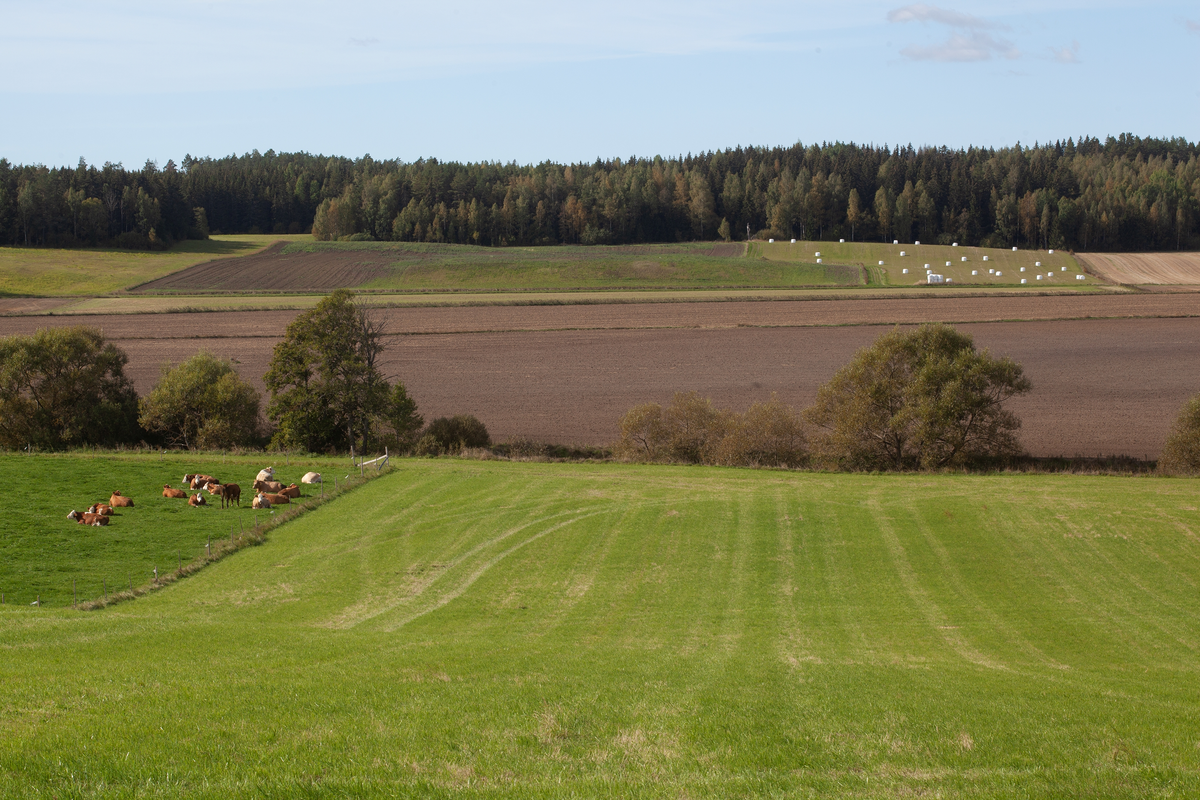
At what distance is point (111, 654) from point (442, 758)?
898 cm

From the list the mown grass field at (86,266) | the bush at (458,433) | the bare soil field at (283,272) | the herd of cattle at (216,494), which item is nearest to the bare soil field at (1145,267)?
the bare soil field at (283,272)

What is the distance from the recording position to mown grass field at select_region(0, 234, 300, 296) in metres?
115

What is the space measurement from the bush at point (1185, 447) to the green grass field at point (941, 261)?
80133 mm

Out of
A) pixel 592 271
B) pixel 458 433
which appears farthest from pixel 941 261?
pixel 458 433

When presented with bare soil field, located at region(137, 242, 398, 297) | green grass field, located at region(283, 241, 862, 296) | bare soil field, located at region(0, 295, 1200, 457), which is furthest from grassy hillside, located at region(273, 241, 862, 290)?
bare soil field, located at region(0, 295, 1200, 457)

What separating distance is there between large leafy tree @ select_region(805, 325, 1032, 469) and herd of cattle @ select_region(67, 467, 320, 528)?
87.4 feet

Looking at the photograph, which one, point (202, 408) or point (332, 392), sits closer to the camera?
point (332, 392)

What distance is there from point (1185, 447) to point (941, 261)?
10059cm

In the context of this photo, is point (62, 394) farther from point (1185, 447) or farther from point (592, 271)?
point (592, 271)

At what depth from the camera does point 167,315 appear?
96.9 metres

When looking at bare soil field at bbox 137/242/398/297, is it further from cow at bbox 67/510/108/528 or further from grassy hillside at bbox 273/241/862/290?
cow at bbox 67/510/108/528

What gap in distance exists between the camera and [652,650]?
64.5 ft

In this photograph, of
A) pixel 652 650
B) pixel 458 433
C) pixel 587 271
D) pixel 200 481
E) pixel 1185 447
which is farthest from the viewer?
pixel 587 271

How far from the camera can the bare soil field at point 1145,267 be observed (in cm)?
12412
